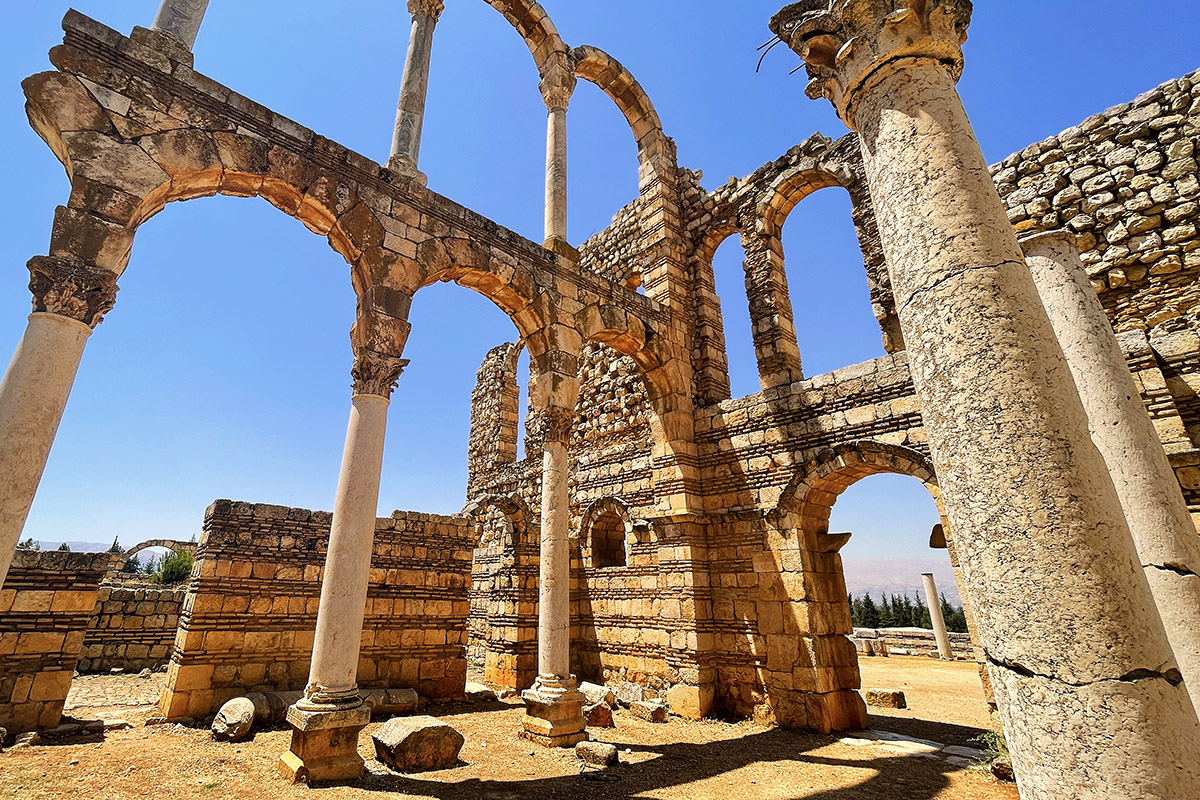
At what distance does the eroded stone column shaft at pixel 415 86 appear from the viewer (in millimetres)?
7371

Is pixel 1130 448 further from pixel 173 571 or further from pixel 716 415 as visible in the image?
pixel 173 571

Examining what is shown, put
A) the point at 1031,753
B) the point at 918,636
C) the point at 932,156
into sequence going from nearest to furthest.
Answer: the point at 1031,753
the point at 932,156
the point at 918,636

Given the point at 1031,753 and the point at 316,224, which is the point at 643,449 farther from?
the point at 1031,753

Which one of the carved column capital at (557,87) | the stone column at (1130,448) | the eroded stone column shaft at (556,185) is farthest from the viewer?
the carved column capital at (557,87)

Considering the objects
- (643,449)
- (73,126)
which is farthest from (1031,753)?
(643,449)

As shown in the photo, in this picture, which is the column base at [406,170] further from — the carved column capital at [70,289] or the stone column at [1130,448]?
the stone column at [1130,448]

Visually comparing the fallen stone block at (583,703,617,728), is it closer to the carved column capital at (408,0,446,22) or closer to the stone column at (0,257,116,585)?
the stone column at (0,257,116,585)

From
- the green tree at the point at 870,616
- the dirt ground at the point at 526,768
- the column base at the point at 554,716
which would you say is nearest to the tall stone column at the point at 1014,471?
the dirt ground at the point at 526,768

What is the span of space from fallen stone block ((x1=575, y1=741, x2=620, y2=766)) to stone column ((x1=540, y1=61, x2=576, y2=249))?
6857mm

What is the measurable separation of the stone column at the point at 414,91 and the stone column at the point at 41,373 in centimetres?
369

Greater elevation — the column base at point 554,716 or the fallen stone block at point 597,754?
the column base at point 554,716

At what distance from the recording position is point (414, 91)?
24.9ft

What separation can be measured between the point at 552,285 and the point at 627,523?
4459 millimetres

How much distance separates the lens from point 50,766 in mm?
4871
